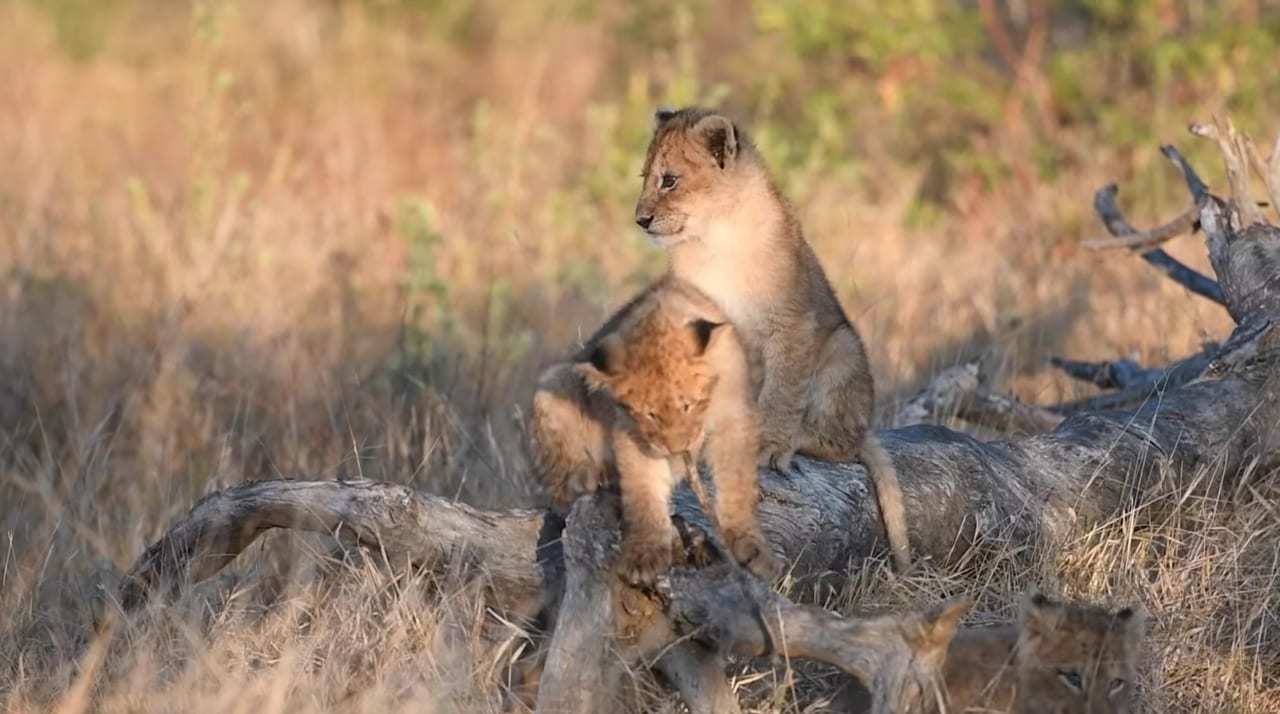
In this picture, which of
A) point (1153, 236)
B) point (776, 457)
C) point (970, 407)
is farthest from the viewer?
point (1153, 236)

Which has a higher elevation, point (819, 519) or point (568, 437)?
point (568, 437)

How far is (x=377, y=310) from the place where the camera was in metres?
9.52

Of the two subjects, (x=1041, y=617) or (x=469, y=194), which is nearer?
(x=1041, y=617)

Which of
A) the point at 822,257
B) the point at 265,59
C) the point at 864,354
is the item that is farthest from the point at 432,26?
the point at 864,354

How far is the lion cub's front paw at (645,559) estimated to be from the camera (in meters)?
4.53

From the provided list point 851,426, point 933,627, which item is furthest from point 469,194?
point 933,627

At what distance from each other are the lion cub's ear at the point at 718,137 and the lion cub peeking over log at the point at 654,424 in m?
1.21

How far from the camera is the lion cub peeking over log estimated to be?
14.9 ft

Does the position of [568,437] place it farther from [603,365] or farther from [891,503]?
[891,503]

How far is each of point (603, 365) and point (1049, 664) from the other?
1.35 metres

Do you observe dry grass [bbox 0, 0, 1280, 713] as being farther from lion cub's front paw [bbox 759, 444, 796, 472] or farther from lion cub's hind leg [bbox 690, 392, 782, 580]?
lion cub's front paw [bbox 759, 444, 796, 472]

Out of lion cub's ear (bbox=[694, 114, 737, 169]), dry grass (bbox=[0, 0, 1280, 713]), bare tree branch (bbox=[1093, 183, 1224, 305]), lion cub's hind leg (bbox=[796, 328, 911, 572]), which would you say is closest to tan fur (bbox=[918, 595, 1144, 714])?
dry grass (bbox=[0, 0, 1280, 713])

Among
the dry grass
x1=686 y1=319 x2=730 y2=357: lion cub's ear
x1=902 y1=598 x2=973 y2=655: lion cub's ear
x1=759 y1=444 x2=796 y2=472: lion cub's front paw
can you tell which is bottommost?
the dry grass

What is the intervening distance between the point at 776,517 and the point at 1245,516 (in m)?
1.75
